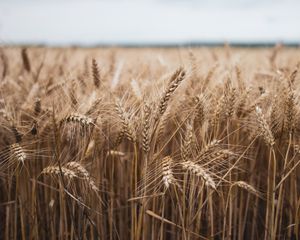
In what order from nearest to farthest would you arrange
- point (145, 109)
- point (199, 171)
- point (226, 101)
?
point (199, 171) < point (145, 109) < point (226, 101)

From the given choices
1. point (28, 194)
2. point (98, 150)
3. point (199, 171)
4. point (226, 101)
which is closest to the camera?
point (199, 171)

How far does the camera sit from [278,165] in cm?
234

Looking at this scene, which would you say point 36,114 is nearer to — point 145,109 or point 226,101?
point 145,109

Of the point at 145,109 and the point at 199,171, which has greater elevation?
the point at 145,109

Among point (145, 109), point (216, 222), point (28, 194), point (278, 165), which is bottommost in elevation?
point (216, 222)

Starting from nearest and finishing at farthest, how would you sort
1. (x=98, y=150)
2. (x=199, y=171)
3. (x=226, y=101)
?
(x=199, y=171)
(x=226, y=101)
(x=98, y=150)

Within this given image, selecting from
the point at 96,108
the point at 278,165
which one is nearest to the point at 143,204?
the point at 96,108

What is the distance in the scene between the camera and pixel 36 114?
198 cm

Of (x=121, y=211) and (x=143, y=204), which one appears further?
(x=121, y=211)

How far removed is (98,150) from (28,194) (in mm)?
553

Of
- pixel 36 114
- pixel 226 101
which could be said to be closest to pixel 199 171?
pixel 226 101

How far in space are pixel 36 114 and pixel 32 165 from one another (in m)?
0.33

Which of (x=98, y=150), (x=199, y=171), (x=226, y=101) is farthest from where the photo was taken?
(x=98, y=150)

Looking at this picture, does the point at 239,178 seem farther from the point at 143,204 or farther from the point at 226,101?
the point at 143,204
